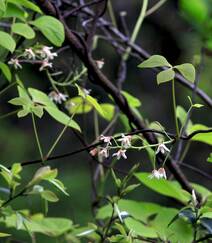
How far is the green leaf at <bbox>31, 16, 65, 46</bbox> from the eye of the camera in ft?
3.34

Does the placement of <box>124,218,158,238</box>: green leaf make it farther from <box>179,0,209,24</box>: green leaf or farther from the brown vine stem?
<box>179,0,209,24</box>: green leaf

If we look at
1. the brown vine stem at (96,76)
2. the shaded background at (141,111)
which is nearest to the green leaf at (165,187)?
the brown vine stem at (96,76)

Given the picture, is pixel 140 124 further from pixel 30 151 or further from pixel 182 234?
pixel 30 151

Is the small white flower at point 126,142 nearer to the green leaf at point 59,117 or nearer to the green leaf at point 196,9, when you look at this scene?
the green leaf at point 59,117

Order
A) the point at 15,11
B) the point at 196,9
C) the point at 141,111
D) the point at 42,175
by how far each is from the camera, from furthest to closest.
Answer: the point at 141,111, the point at 196,9, the point at 15,11, the point at 42,175

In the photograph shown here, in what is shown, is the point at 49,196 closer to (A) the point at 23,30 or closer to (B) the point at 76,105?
(A) the point at 23,30

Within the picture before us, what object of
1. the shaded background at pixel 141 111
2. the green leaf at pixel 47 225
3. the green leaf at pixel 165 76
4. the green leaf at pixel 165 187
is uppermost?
the green leaf at pixel 165 76

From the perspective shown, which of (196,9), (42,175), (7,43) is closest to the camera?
(42,175)

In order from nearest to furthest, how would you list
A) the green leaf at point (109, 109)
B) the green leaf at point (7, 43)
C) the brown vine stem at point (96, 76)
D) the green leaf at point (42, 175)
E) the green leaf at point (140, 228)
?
the green leaf at point (42, 175) < the green leaf at point (7, 43) < the green leaf at point (140, 228) < the brown vine stem at point (96, 76) < the green leaf at point (109, 109)

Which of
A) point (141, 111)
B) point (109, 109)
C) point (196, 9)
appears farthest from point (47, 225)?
point (141, 111)

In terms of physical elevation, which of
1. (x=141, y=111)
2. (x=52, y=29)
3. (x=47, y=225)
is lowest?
(x=141, y=111)

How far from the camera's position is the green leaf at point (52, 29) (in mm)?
1017

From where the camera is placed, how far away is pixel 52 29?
3.37 feet

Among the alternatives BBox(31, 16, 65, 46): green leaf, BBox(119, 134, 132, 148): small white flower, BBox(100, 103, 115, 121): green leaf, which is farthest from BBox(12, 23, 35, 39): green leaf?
BBox(100, 103, 115, 121): green leaf
